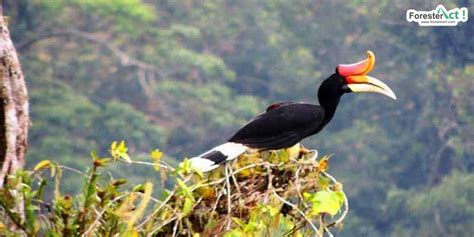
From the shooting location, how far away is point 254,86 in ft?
45.7

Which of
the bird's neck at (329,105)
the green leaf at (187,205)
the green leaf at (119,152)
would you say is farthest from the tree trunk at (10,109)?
the bird's neck at (329,105)

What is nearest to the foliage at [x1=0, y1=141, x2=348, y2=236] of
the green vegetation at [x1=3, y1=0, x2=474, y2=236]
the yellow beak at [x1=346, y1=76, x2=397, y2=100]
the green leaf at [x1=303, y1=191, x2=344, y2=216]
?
the green leaf at [x1=303, y1=191, x2=344, y2=216]

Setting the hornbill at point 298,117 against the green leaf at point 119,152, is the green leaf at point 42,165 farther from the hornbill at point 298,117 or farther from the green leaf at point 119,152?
the hornbill at point 298,117

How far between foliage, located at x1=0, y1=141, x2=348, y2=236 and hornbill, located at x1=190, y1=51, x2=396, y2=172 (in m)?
0.21

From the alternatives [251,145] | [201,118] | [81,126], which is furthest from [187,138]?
[251,145]

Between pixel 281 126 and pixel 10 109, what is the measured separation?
54 centimetres

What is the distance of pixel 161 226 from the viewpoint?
82.2 inches

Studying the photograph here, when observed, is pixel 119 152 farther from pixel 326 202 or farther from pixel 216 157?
pixel 326 202

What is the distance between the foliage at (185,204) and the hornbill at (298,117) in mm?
210

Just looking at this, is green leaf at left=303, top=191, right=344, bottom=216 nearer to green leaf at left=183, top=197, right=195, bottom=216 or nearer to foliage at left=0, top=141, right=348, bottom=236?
foliage at left=0, top=141, right=348, bottom=236

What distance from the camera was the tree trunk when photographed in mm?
2463

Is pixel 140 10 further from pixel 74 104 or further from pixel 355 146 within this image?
pixel 355 146

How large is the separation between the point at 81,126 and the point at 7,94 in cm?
1009

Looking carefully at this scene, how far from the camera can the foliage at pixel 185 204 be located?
2.09 m
